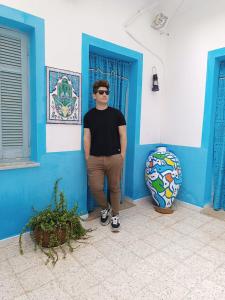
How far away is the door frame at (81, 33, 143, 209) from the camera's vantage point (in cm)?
231

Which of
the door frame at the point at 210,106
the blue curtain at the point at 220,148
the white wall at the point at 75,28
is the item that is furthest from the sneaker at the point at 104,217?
the blue curtain at the point at 220,148

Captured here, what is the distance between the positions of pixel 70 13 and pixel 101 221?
2.17m

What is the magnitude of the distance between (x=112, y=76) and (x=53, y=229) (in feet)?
6.16

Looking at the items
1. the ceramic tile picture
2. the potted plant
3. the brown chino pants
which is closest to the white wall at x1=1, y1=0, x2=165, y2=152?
the ceramic tile picture

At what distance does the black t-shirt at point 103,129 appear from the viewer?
225 cm

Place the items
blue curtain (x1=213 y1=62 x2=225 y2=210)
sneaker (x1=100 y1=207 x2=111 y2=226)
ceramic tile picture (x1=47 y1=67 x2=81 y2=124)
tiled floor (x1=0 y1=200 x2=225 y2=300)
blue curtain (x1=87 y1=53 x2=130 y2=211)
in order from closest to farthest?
tiled floor (x1=0 y1=200 x2=225 y2=300)
ceramic tile picture (x1=47 y1=67 x2=81 y2=124)
sneaker (x1=100 y1=207 x2=111 y2=226)
blue curtain (x1=87 y1=53 x2=130 y2=211)
blue curtain (x1=213 y1=62 x2=225 y2=210)

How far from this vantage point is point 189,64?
2.82 metres

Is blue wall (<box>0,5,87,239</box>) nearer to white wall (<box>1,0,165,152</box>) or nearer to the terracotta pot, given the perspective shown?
white wall (<box>1,0,165,152</box>)

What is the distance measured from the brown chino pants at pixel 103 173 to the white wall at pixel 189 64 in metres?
1.14

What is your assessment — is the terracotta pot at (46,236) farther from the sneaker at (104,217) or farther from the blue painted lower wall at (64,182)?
the sneaker at (104,217)

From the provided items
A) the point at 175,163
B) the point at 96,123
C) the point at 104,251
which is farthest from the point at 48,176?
the point at 175,163

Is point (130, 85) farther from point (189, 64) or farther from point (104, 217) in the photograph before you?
point (104, 217)

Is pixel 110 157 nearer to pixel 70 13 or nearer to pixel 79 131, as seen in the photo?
pixel 79 131

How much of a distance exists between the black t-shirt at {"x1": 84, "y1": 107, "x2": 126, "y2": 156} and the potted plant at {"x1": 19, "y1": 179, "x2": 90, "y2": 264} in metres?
0.61
